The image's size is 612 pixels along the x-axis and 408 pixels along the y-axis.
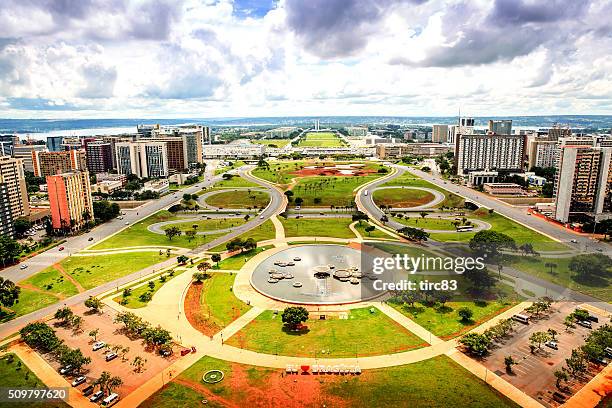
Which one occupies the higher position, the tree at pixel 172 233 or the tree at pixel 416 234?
the tree at pixel 416 234

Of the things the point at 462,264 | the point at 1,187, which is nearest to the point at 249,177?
the point at 1,187

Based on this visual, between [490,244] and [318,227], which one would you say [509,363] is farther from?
[318,227]

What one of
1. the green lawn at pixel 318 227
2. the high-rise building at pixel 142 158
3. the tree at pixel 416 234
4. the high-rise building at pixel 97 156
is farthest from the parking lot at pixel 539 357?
the high-rise building at pixel 97 156

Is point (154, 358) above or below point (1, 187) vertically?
below

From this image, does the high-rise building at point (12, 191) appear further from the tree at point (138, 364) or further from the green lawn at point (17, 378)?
the tree at point (138, 364)

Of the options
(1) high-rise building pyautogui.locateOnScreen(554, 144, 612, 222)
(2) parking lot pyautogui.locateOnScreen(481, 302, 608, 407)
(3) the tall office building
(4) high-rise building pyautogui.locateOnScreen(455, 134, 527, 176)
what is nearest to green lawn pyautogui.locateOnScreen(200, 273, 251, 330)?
(2) parking lot pyautogui.locateOnScreen(481, 302, 608, 407)

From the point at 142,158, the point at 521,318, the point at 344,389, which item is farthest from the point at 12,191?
the point at 521,318

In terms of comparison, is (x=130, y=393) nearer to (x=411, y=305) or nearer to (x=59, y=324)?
(x=59, y=324)
